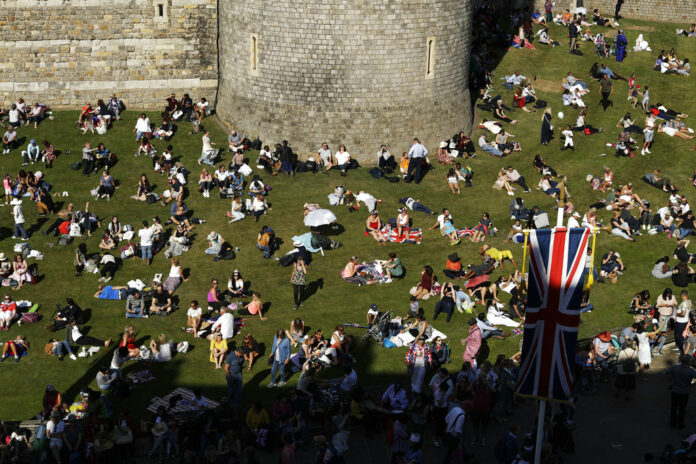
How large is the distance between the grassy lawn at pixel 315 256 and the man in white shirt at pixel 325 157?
30.2 inches

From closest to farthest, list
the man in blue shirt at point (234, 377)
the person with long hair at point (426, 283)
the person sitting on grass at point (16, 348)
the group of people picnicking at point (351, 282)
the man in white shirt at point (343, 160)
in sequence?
the group of people picnicking at point (351, 282) → the man in blue shirt at point (234, 377) → the person sitting on grass at point (16, 348) → the person with long hair at point (426, 283) → the man in white shirt at point (343, 160)

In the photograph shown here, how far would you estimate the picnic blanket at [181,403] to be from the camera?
68.1 ft

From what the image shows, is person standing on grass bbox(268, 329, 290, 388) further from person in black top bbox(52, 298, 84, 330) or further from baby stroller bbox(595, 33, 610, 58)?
baby stroller bbox(595, 33, 610, 58)

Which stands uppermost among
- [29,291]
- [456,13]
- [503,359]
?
[456,13]

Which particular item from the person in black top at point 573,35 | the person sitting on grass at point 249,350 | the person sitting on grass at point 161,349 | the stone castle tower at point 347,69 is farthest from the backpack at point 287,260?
the person in black top at point 573,35

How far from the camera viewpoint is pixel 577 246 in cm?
1512

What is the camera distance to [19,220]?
96.1 ft

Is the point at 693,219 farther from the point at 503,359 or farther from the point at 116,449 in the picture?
the point at 116,449

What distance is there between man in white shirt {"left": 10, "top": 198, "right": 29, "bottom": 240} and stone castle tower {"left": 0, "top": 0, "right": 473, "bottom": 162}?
9.09m

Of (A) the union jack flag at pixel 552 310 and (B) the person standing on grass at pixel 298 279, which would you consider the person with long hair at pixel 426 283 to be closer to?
(B) the person standing on grass at pixel 298 279

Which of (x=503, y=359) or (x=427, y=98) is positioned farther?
(x=427, y=98)

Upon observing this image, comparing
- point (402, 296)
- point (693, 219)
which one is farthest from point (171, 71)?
point (693, 219)

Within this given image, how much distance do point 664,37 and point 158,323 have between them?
103 feet

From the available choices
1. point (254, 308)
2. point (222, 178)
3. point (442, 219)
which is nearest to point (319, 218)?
point (442, 219)
